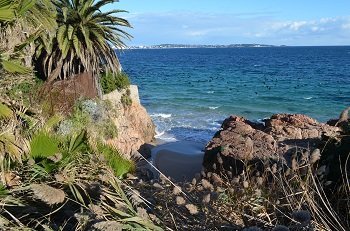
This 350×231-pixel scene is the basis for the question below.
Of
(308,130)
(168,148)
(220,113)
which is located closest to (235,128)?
(308,130)

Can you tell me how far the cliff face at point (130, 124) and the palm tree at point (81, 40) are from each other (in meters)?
1.83

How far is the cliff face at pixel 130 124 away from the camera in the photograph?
20000mm

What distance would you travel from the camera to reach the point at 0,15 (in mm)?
5629

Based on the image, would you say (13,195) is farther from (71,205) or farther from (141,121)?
(141,121)

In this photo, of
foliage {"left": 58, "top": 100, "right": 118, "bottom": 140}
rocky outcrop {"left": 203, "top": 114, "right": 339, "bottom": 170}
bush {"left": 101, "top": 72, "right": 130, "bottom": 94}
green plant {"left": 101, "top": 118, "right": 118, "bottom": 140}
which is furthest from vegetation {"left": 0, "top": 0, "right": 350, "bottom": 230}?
bush {"left": 101, "top": 72, "right": 130, "bottom": 94}

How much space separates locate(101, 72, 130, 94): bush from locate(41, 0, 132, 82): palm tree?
Answer: 129cm

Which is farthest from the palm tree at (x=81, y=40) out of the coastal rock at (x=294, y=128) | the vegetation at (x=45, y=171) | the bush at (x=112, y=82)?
the vegetation at (x=45, y=171)

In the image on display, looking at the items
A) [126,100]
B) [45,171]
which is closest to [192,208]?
[45,171]

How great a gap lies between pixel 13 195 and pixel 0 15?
233cm

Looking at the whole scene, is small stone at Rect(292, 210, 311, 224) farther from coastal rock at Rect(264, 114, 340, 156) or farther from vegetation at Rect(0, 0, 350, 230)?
coastal rock at Rect(264, 114, 340, 156)

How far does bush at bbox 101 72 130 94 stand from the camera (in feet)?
70.2

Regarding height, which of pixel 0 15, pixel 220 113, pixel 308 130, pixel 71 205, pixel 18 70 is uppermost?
pixel 0 15

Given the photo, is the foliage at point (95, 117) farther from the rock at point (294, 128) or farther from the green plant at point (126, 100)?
the rock at point (294, 128)

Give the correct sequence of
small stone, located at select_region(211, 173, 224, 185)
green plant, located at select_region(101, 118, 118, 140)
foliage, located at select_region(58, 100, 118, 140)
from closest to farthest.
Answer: small stone, located at select_region(211, 173, 224, 185)
foliage, located at select_region(58, 100, 118, 140)
green plant, located at select_region(101, 118, 118, 140)
